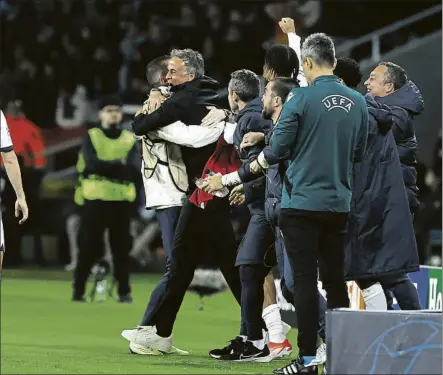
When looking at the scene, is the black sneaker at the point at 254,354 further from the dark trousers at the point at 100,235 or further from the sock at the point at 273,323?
the dark trousers at the point at 100,235

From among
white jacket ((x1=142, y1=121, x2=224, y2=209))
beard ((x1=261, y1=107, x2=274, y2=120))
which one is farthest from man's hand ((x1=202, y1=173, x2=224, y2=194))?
beard ((x1=261, y1=107, x2=274, y2=120))

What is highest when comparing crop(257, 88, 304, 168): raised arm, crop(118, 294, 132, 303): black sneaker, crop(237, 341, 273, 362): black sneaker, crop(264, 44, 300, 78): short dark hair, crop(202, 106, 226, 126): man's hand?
crop(264, 44, 300, 78): short dark hair

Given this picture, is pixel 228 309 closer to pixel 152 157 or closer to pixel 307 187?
pixel 152 157

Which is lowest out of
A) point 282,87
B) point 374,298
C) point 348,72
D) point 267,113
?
point 374,298

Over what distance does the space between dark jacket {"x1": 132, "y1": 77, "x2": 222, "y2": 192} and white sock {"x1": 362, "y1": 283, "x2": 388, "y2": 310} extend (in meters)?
1.49

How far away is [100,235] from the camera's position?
46.8 feet

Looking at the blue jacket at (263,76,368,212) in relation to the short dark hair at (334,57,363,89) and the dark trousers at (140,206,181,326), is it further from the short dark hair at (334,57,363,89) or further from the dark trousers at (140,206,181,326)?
the dark trousers at (140,206,181,326)

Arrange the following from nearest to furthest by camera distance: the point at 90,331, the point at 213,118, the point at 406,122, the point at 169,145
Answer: the point at 406,122 < the point at 213,118 < the point at 169,145 < the point at 90,331

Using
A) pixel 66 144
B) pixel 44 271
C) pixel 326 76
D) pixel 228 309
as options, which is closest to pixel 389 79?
pixel 326 76

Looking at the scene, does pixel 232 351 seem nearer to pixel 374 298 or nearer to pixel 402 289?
pixel 374 298

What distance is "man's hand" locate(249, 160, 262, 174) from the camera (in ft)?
26.3

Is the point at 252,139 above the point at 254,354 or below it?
above

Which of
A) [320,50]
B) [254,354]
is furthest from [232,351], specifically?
[320,50]

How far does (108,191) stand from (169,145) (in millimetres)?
4924
